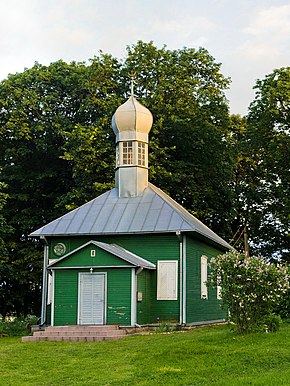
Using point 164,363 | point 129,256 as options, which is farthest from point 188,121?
point 164,363

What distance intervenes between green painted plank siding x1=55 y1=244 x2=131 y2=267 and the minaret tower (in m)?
3.60

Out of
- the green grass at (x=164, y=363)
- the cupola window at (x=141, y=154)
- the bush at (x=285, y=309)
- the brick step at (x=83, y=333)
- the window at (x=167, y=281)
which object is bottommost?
the green grass at (x=164, y=363)

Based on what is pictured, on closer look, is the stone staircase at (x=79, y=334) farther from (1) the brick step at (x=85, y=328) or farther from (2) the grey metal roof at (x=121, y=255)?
(2) the grey metal roof at (x=121, y=255)

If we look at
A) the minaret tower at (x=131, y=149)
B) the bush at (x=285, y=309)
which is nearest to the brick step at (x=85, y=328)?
the bush at (x=285, y=309)

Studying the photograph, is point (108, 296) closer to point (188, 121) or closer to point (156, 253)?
point (156, 253)

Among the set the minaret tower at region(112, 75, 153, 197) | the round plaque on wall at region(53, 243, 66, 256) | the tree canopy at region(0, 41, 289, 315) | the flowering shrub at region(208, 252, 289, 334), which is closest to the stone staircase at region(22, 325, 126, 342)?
the round plaque on wall at region(53, 243, 66, 256)

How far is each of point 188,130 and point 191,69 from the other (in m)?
3.29

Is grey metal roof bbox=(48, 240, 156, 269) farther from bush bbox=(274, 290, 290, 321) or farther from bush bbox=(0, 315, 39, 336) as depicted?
bush bbox=(274, 290, 290, 321)

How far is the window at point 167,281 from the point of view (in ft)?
67.4

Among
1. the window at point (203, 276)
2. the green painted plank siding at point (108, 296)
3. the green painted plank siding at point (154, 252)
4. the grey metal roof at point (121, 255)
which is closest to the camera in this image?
the green painted plank siding at point (108, 296)

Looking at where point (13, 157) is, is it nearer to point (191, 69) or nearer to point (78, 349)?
point (191, 69)

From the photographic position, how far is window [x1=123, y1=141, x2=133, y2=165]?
23297mm

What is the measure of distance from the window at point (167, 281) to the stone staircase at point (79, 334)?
7.64 ft

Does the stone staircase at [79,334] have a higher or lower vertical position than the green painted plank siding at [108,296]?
lower
